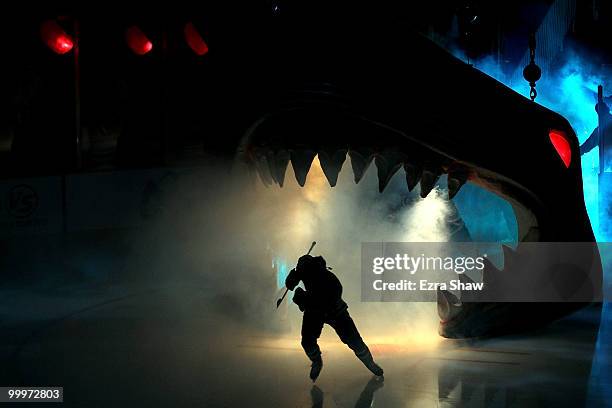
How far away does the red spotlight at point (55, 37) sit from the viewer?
1394cm

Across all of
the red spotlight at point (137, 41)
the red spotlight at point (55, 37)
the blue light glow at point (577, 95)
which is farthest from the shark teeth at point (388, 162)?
the red spotlight at point (137, 41)

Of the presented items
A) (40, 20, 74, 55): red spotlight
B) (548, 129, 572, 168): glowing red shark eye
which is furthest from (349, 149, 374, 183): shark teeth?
(40, 20, 74, 55): red spotlight

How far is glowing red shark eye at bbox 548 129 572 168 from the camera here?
6.59 meters

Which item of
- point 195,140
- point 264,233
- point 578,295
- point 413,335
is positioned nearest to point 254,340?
point 264,233

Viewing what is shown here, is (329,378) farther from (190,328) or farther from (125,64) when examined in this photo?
(125,64)

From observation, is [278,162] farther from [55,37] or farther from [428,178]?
[55,37]

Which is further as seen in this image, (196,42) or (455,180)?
(196,42)

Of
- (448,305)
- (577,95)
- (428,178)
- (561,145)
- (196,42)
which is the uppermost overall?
A: (196,42)

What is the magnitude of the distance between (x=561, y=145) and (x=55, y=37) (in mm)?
10461

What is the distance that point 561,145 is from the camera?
6.66 meters

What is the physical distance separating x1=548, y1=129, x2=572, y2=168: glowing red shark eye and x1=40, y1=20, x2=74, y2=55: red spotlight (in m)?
10.4

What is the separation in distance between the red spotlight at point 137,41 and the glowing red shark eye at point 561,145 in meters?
10.3

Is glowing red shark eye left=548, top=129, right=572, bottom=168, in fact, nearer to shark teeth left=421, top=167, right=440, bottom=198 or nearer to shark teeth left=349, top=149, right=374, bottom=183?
shark teeth left=421, top=167, right=440, bottom=198

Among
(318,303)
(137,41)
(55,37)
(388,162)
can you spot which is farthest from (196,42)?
(318,303)
